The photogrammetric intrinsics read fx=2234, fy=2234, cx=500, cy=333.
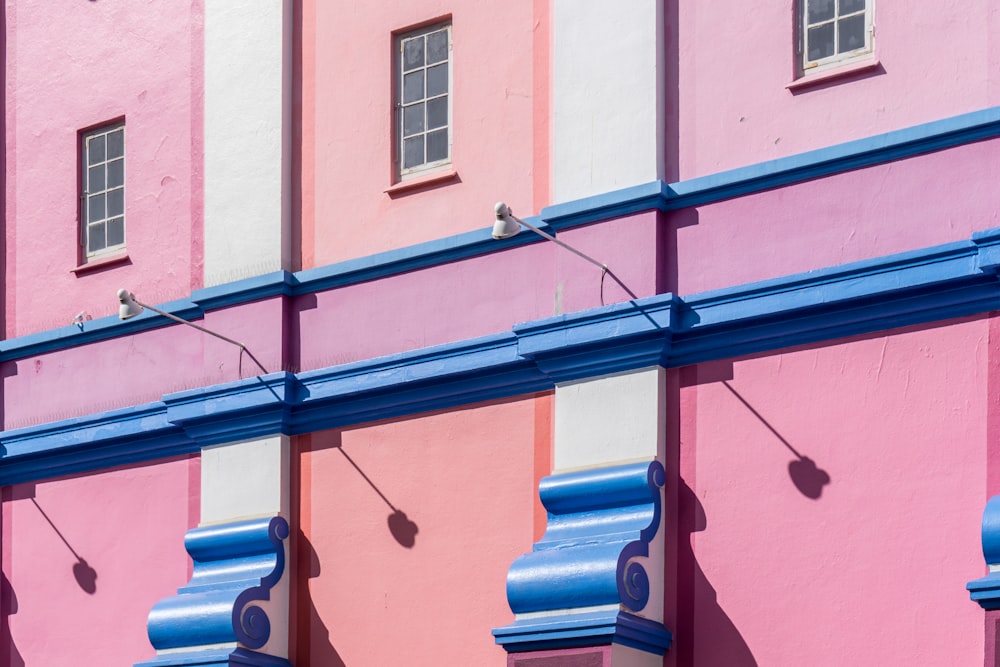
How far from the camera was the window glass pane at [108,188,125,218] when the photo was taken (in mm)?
18062

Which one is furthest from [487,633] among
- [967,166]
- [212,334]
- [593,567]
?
[967,166]

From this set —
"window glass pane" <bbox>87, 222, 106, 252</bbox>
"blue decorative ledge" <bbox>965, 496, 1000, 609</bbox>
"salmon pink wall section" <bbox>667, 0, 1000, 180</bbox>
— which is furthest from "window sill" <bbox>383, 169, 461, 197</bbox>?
"blue decorative ledge" <bbox>965, 496, 1000, 609</bbox>

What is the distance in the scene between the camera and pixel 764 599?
13.8 m

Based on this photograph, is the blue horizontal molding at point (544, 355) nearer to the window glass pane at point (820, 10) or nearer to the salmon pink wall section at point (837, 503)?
the salmon pink wall section at point (837, 503)

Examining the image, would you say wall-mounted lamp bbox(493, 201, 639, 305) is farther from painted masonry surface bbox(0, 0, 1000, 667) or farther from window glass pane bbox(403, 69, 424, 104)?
window glass pane bbox(403, 69, 424, 104)

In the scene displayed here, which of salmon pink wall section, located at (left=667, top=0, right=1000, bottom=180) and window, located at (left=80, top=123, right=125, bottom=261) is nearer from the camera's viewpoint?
salmon pink wall section, located at (left=667, top=0, right=1000, bottom=180)

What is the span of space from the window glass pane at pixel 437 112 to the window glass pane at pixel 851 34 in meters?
3.20

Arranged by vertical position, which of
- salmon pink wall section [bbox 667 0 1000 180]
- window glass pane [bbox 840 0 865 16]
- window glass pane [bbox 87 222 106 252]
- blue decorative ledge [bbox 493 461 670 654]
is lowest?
blue decorative ledge [bbox 493 461 670 654]

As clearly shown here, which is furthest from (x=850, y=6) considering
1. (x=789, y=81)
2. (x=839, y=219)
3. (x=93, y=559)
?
(x=93, y=559)

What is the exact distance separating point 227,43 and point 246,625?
4618 mm

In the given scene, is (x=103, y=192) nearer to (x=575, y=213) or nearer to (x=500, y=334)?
(x=500, y=334)

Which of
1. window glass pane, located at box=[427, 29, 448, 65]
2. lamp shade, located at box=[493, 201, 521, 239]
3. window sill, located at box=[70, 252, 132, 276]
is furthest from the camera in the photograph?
window sill, located at box=[70, 252, 132, 276]

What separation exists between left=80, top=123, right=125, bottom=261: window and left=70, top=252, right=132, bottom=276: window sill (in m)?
0.10

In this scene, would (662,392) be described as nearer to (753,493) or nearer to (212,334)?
(753,493)
